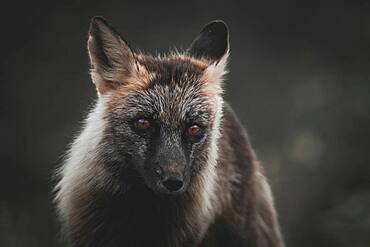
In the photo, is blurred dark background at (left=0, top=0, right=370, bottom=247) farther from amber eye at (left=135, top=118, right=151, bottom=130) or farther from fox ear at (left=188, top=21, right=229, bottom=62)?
amber eye at (left=135, top=118, right=151, bottom=130)

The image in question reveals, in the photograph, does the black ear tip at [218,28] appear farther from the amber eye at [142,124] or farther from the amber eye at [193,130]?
the amber eye at [142,124]

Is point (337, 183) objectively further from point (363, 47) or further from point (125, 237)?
point (125, 237)

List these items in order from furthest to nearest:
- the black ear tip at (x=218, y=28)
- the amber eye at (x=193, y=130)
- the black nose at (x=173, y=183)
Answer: the black ear tip at (x=218, y=28)
the amber eye at (x=193, y=130)
the black nose at (x=173, y=183)

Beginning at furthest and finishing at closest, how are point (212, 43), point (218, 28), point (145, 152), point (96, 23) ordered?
1. point (212, 43)
2. point (218, 28)
3. point (96, 23)
4. point (145, 152)

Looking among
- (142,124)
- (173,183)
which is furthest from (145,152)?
(173,183)

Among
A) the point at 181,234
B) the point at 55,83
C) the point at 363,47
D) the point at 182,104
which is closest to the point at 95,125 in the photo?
the point at 182,104

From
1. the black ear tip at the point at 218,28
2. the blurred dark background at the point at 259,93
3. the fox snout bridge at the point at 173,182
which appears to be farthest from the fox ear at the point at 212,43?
the blurred dark background at the point at 259,93

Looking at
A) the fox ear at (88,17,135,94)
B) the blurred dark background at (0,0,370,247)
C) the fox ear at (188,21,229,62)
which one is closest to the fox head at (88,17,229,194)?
the fox ear at (88,17,135,94)

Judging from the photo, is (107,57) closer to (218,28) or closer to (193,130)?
(193,130)
